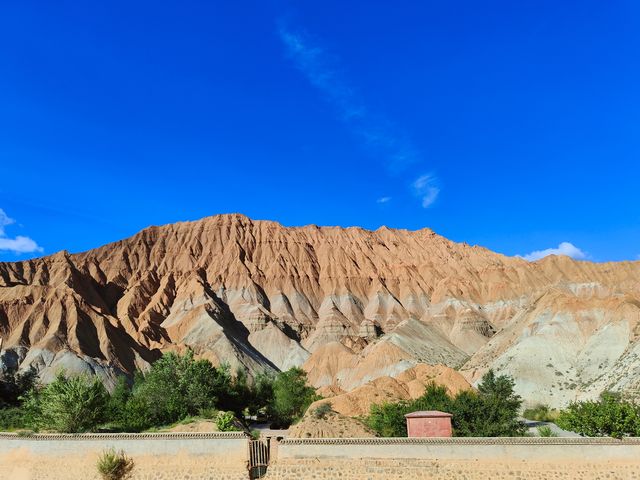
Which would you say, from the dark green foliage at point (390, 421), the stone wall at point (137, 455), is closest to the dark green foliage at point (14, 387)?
the stone wall at point (137, 455)

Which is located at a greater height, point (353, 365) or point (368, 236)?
point (368, 236)

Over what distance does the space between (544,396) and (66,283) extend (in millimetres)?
82515

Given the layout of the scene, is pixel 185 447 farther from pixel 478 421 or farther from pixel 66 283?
pixel 66 283

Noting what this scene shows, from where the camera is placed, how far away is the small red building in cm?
2598

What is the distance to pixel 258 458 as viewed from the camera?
2184 centimetres

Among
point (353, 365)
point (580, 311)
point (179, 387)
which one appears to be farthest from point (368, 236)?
point (179, 387)

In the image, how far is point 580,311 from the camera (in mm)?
70562

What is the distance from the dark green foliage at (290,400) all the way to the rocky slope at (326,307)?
77.8ft

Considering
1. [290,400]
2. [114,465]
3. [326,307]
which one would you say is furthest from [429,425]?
[326,307]

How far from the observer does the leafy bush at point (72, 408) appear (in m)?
30.0

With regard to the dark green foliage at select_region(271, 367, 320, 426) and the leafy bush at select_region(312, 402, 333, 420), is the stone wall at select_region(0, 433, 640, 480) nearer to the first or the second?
the leafy bush at select_region(312, 402, 333, 420)

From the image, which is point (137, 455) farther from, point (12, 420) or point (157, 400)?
point (12, 420)

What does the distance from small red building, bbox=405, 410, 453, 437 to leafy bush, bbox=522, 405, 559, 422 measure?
2751 cm

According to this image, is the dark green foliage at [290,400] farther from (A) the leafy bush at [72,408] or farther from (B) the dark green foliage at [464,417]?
(A) the leafy bush at [72,408]
